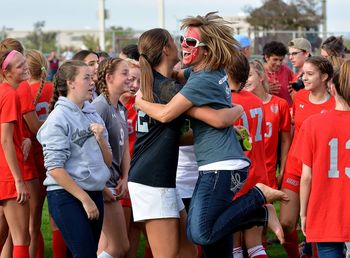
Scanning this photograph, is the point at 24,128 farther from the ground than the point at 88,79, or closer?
closer

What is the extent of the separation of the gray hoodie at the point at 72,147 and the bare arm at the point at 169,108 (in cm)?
69

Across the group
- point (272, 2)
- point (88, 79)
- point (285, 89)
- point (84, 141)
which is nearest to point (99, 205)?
point (84, 141)

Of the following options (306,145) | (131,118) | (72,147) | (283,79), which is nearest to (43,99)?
(131,118)

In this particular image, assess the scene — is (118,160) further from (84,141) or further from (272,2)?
(272,2)

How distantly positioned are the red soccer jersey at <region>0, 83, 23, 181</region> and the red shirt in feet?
13.1

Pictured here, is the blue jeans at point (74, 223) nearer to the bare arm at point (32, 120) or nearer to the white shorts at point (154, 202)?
the white shorts at point (154, 202)

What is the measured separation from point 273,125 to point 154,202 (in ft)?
9.20

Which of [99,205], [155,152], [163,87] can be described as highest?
[163,87]

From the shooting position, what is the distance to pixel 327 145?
5832 mm

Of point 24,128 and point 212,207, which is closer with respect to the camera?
point 212,207

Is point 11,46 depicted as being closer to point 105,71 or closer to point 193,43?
point 105,71

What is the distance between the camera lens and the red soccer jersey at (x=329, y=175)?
582cm

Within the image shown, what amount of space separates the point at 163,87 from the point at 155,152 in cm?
45

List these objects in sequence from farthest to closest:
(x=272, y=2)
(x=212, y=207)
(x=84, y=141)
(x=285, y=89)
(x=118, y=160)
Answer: (x=272, y=2) < (x=285, y=89) < (x=118, y=160) < (x=84, y=141) < (x=212, y=207)
